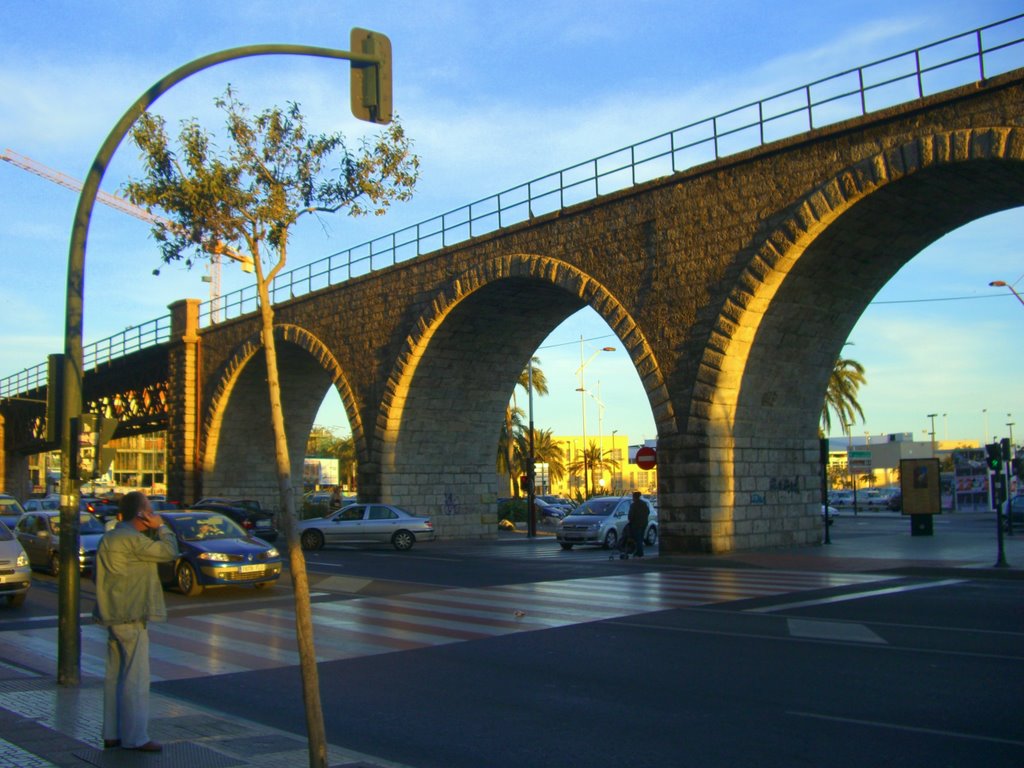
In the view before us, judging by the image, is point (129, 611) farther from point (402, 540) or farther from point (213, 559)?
point (402, 540)

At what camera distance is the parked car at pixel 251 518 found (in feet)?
110

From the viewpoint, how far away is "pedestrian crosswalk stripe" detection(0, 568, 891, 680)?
1055 cm

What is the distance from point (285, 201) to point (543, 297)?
70.4ft

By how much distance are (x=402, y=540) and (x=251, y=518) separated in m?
7.84

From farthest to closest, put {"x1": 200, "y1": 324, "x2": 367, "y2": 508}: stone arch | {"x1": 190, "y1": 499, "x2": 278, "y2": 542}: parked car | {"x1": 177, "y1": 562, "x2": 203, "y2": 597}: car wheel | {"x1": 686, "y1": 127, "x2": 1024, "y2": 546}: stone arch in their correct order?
{"x1": 200, "y1": 324, "x2": 367, "y2": 508}: stone arch
{"x1": 190, "y1": 499, "x2": 278, "y2": 542}: parked car
{"x1": 686, "y1": 127, "x2": 1024, "y2": 546}: stone arch
{"x1": 177, "y1": 562, "x2": 203, "y2": 597}: car wheel

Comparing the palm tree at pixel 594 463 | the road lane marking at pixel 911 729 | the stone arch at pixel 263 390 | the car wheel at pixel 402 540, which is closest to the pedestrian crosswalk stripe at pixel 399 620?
the road lane marking at pixel 911 729

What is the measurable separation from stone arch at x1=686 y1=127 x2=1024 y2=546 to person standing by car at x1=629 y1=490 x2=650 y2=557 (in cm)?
175

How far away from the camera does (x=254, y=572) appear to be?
54.6 ft

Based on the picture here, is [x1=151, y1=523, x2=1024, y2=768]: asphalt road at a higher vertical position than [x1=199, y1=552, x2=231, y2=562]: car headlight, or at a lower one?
lower

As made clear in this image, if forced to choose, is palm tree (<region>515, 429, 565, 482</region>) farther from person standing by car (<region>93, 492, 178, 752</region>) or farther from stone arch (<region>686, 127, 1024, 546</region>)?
person standing by car (<region>93, 492, 178, 752</region>)

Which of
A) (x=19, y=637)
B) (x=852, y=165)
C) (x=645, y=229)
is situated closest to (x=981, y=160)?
(x=852, y=165)

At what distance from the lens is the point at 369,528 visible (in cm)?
2895

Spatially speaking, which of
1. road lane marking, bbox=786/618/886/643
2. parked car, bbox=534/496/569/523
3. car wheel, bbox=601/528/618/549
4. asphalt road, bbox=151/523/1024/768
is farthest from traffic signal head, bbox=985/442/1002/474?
parked car, bbox=534/496/569/523

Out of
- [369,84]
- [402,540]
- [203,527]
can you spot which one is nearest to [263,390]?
[402,540]
